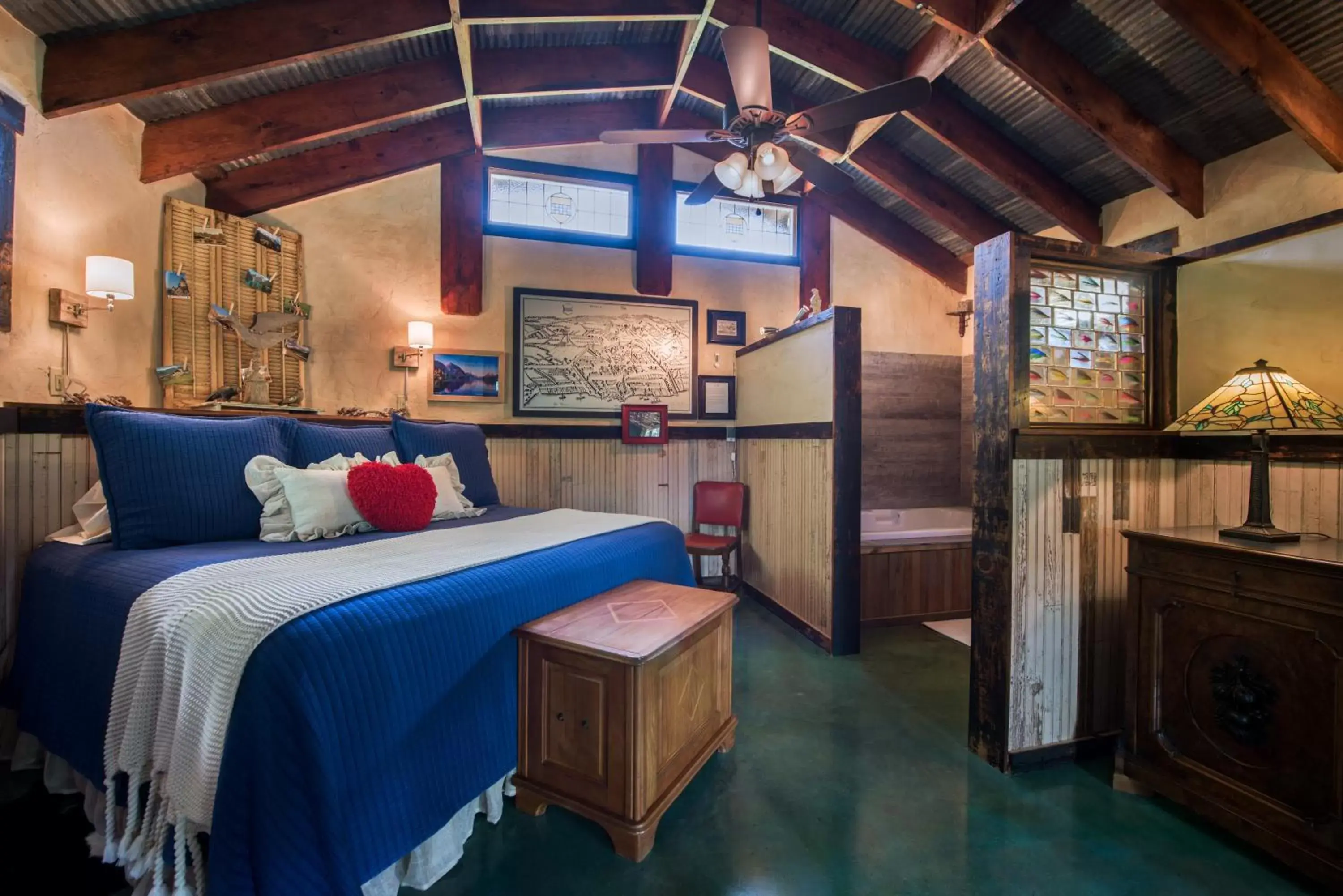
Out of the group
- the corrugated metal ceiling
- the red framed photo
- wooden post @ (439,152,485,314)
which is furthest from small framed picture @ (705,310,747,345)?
the corrugated metal ceiling

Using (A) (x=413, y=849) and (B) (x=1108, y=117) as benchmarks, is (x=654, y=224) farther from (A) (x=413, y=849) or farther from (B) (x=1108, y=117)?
(A) (x=413, y=849)

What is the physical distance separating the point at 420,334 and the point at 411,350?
0.69 feet

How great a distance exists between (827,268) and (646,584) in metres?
3.62

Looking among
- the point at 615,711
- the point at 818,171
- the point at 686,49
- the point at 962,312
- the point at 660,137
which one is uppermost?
the point at 686,49

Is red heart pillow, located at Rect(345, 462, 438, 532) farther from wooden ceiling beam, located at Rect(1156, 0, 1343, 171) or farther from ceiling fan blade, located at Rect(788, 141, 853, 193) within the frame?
wooden ceiling beam, located at Rect(1156, 0, 1343, 171)

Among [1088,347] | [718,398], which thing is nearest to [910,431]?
[718,398]

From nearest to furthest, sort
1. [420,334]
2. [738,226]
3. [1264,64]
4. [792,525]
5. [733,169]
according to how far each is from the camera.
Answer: [1264,64] < [733,169] < [792,525] < [420,334] < [738,226]

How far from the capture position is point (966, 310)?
15.3ft

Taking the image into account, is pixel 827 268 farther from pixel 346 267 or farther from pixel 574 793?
pixel 574 793

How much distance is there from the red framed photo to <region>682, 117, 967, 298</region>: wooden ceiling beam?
7.17 feet

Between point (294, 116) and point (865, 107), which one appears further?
point (294, 116)

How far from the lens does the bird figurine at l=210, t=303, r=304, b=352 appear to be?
2906 millimetres

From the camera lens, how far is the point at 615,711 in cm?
142

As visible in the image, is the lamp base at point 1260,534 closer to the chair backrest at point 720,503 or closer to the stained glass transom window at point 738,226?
the chair backrest at point 720,503
